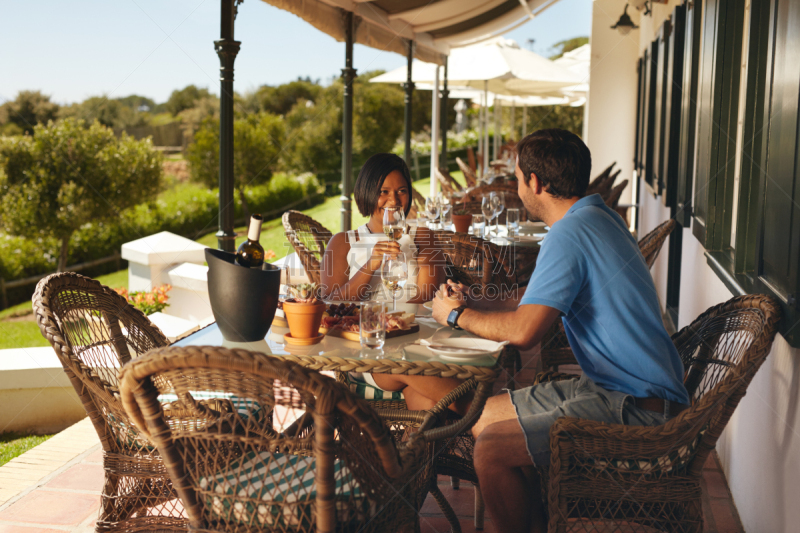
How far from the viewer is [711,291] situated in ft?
10.4

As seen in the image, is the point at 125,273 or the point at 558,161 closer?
the point at 558,161

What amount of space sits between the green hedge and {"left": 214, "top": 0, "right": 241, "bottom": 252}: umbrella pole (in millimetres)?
11056

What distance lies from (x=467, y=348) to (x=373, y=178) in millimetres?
1297

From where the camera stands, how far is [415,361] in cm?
179

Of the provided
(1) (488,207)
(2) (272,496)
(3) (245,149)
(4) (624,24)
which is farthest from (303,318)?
(3) (245,149)

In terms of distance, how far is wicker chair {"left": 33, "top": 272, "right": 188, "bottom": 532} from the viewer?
1702 millimetres

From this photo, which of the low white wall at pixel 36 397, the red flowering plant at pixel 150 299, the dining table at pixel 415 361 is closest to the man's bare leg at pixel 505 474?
the dining table at pixel 415 361

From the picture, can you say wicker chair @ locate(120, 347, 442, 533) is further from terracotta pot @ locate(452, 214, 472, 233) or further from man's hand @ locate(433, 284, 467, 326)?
terracotta pot @ locate(452, 214, 472, 233)

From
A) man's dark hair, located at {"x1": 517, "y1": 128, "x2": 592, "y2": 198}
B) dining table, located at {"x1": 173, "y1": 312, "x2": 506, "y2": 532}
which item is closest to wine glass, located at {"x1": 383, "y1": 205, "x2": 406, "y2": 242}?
dining table, located at {"x1": 173, "y1": 312, "x2": 506, "y2": 532}

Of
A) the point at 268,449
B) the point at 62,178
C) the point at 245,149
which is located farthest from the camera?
the point at 245,149

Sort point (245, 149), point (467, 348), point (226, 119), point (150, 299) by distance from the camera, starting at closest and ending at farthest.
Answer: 1. point (467, 348)
2. point (226, 119)
3. point (150, 299)
4. point (245, 149)

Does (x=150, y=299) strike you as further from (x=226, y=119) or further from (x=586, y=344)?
(x=586, y=344)

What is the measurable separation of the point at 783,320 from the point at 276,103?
2757 centimetres

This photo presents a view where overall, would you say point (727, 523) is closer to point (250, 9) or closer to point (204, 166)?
point (204, 166)
